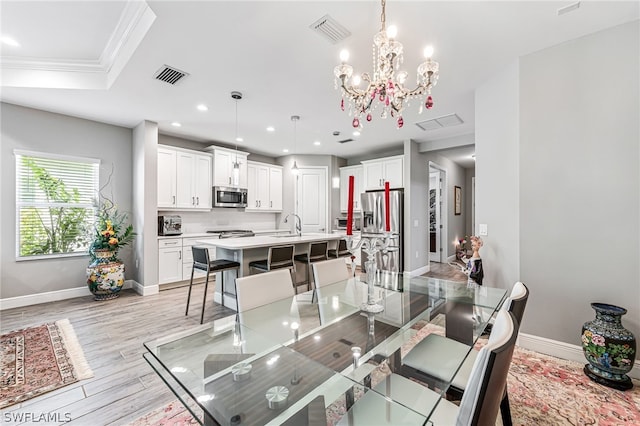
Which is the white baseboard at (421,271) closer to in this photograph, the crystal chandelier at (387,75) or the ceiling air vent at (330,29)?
the crystal chandelier at (387,75)

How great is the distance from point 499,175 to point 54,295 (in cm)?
608

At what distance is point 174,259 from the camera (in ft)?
15.1

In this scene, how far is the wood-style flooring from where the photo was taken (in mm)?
1756

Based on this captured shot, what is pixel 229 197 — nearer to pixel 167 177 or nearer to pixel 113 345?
pixel 167 177

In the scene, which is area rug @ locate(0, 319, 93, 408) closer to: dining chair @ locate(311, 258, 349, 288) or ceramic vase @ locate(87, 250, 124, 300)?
ceramic vase @ locate(87, 250, 124, 300)

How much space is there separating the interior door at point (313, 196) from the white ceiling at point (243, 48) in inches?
103

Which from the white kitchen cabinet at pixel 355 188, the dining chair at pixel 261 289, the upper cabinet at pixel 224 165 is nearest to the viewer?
the dining chair at pixel 261 289

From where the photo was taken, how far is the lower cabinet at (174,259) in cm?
Result: 443

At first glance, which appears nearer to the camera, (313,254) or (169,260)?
(313,254)

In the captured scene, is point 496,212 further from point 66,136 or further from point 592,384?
point 66,136

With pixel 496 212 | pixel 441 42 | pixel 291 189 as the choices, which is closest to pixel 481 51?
pixel 441 42

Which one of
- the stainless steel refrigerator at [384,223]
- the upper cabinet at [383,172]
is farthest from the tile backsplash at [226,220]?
the upper cabinet at [383,172]

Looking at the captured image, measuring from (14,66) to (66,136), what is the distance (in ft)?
3.67

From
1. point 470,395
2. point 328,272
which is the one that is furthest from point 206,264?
point 470,395
